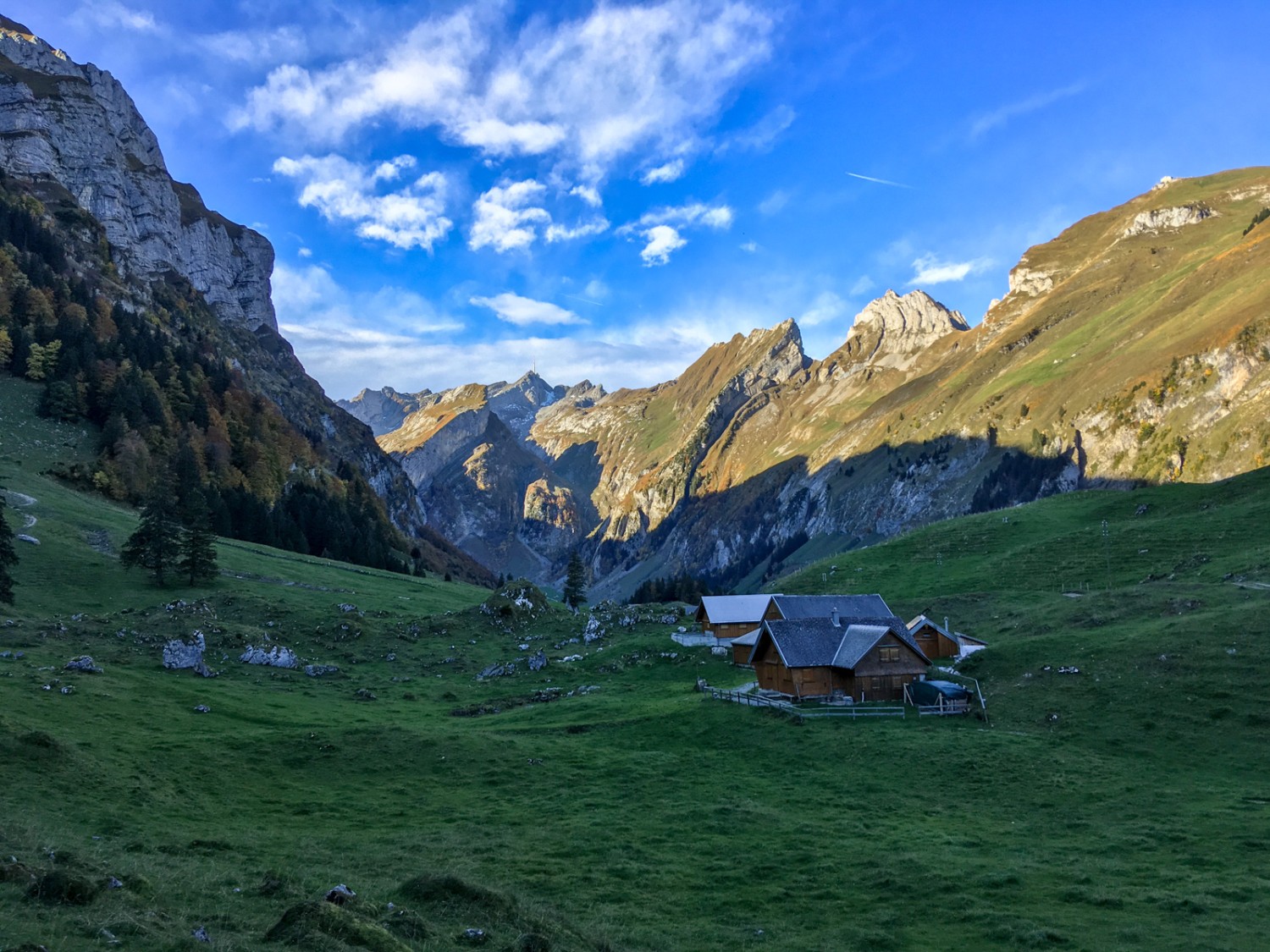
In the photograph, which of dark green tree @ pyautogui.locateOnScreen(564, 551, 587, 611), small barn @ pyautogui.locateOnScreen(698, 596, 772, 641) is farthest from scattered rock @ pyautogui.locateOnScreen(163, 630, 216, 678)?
dark green tree @ pyautogui.locateOnScreen(564, 551, 587, 611)

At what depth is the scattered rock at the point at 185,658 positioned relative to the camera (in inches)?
2029

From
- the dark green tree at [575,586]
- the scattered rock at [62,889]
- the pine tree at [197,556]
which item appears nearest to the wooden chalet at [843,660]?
the scattered rock at [62,889]

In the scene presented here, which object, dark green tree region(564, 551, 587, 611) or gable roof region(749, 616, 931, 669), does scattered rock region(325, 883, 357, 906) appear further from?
dark green tree region(564, 551, 587, 611)

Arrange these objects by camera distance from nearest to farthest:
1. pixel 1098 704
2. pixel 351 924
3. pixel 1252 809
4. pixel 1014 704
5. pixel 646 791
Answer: pixel 351 924, pixel 1252 809, pixel 646 791, pixel 1098 704, pixel 1014 704

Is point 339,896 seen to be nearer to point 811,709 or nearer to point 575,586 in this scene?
point 811,709

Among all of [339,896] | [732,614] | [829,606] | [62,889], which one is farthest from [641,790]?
[732,614]

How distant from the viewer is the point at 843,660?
2143 inches

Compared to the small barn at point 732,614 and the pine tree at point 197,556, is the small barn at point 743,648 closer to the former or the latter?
the small barn at point 732,614

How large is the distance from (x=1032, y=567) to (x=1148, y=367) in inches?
5624

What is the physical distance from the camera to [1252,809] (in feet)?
96.9

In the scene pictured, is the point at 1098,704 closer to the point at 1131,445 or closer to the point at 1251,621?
the point at 1251,621

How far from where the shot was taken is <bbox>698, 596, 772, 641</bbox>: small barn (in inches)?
3152

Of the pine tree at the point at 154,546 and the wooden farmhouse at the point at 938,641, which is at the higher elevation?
the wooden farmhouse at the point at 938,641

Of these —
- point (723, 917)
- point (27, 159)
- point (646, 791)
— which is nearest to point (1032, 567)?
point (646, 791)
